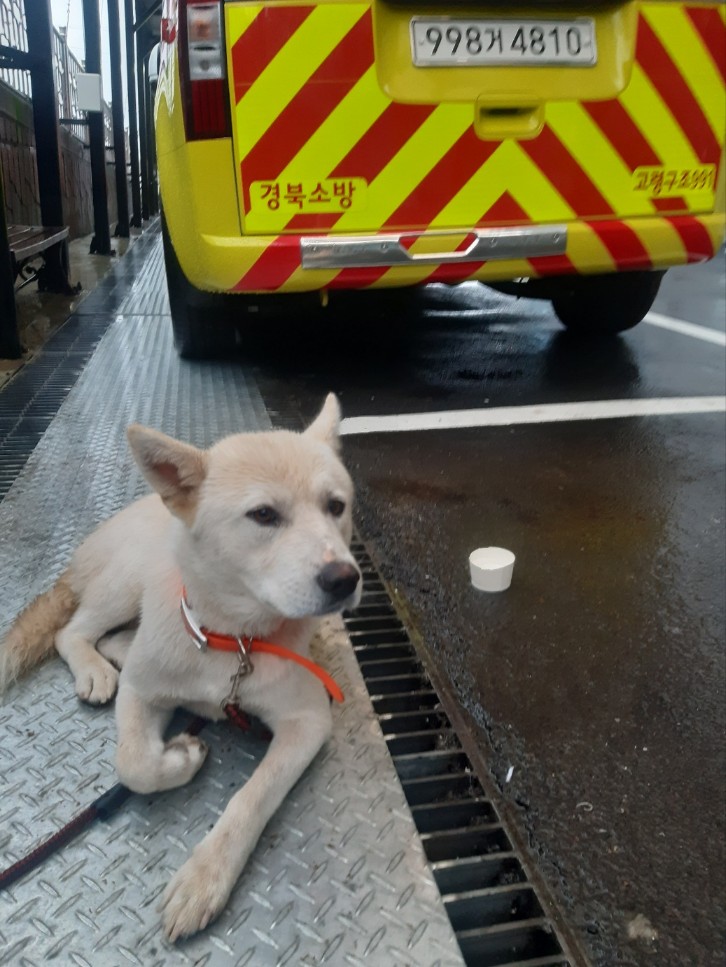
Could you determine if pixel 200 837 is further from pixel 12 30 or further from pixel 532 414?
pixel 12 30

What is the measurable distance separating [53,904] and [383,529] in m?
1.61

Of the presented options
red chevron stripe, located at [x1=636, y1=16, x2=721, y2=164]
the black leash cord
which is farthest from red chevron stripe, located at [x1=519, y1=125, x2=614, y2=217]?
the black leash cord

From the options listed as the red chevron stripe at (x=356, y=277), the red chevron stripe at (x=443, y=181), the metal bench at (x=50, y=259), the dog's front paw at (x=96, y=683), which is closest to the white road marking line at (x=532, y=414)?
the red chevron stripe at (x=356, y=277)

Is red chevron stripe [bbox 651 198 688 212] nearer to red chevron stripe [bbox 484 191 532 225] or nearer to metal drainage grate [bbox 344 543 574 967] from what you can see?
red chevron stripe [bbox 484 191 532 225]

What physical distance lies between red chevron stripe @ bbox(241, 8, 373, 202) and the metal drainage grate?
1.97m

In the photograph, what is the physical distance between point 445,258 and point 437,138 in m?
0.46

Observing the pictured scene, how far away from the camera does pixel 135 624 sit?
6.03 feet

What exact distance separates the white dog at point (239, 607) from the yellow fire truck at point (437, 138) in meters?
1.93

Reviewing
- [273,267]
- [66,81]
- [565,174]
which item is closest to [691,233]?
[565,174]

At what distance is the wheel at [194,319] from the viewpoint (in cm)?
407

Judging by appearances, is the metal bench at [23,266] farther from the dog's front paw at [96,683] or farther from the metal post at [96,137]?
the dog's front paw at [96,683]

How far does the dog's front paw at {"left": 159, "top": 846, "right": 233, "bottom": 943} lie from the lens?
3.99 feet

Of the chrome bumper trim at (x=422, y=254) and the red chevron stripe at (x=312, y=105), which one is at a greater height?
the red chevron stripe at (x=312, y=105)

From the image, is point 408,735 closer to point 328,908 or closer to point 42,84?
point 328,908
